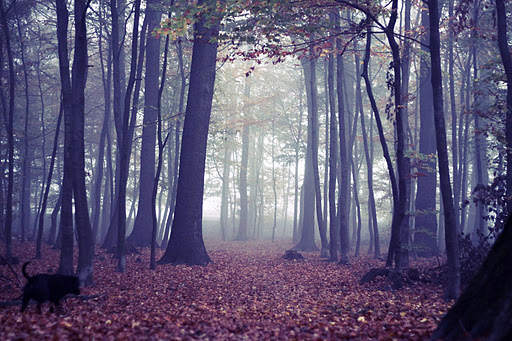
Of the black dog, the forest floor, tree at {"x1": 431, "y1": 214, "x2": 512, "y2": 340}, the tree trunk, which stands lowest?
the forest floor

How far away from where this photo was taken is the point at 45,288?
6.48 metres

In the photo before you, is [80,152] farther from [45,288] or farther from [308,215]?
[308,215]

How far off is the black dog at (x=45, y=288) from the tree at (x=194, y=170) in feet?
20.5

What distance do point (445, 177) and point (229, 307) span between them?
4880mm

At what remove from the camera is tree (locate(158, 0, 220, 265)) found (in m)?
13.2

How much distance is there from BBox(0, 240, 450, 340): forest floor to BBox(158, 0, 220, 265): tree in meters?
0.78

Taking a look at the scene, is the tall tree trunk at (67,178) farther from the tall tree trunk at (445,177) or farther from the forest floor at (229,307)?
the tall tree trunk at (445,177)

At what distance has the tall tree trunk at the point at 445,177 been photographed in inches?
290

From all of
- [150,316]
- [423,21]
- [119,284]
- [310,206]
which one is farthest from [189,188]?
[423,21]

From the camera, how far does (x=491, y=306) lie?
140 inches

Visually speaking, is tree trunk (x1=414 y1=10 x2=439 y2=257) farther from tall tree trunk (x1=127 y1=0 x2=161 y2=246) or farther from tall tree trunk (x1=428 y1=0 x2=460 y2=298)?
tall tree trunk (x1=127 y1=0 x2=161 y2=246)

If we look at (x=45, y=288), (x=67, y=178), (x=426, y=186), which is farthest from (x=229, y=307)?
(x=426, y=186)

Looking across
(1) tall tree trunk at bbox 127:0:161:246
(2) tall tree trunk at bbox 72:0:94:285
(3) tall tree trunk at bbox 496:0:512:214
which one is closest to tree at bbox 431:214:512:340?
(3) tall tree trunk at bbox 496:0:512:214

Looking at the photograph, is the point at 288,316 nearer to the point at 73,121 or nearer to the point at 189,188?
the point at 73,121
